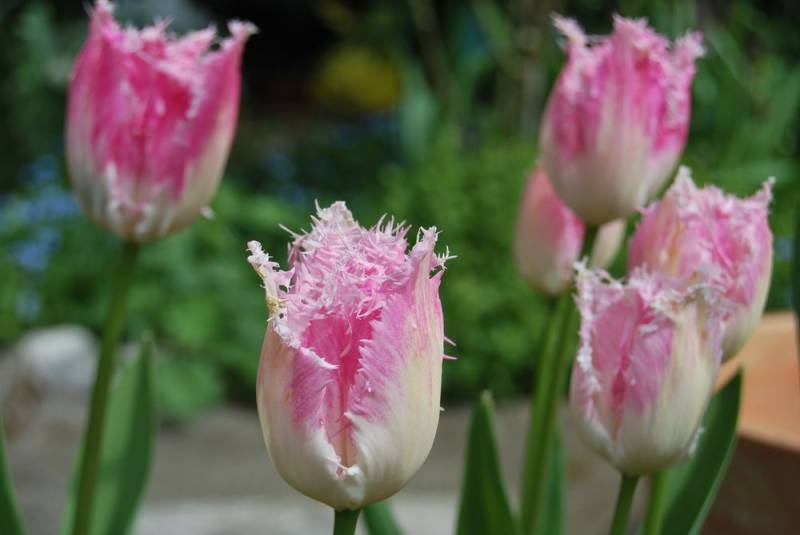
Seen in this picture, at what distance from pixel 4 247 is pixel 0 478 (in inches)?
127

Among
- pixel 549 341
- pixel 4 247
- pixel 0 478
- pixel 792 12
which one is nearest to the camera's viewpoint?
pixel 0 478

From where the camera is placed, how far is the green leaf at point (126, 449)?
1.23 m

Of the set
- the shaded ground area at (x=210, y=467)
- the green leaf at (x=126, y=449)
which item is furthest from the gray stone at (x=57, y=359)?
the green leaf at (x=126, y=449)

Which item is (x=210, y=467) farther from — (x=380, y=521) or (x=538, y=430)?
(x=538, y=430)

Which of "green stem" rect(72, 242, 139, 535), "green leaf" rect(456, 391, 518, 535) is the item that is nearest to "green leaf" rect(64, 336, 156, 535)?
"green stem" rect(72, 242, 139, 535)

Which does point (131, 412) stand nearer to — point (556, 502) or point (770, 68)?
point (556, 502)

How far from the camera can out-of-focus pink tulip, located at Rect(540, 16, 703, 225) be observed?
103 cm

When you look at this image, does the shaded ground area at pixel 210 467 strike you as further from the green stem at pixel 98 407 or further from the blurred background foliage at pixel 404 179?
the green stem at pixel 98 407

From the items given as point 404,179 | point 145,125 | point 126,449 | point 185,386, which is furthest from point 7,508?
point 404,179

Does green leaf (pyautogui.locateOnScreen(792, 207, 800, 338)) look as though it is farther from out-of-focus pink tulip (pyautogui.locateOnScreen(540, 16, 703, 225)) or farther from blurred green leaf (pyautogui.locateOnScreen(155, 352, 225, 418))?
blurred green leaf (pyautogui.locateOnScreen(155, 352, 225, 418))

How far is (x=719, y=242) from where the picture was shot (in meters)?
0.92

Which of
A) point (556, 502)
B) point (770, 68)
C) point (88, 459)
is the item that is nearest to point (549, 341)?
point (556, 502)

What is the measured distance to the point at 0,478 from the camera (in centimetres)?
105

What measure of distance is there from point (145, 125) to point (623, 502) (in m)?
0.54
